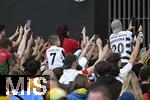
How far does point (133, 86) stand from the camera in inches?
278

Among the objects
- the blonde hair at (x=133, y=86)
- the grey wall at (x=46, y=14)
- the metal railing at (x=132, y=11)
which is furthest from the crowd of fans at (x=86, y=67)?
the metal railing at (x=132, y=11)

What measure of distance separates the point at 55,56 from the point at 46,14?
248 inches

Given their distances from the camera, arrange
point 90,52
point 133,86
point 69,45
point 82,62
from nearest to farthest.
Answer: point 133,86 → point 82,62 → point 90,52 → point 69,45

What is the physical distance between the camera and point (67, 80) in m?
8.80

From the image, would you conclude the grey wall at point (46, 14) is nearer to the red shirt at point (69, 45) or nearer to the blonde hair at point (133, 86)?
the red shirt at point (69, 45)

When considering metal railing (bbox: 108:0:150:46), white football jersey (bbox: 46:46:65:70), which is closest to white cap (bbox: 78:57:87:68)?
white football jersey (bbox: 46:46:65:70)

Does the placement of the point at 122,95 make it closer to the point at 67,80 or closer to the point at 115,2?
the point at 67,80

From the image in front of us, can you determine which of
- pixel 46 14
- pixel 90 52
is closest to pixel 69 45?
pixel 90 52

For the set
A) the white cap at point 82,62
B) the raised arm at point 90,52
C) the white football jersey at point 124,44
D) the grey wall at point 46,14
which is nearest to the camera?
the white cap at point 82,62

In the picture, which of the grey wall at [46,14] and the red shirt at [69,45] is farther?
the grey wall at [46,14]

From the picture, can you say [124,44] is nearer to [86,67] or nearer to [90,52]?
[90,52]

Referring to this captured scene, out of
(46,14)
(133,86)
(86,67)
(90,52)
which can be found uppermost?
(46,14)

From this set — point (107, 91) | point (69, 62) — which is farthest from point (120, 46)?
point (107, 91)

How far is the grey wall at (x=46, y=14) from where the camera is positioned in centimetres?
1702
